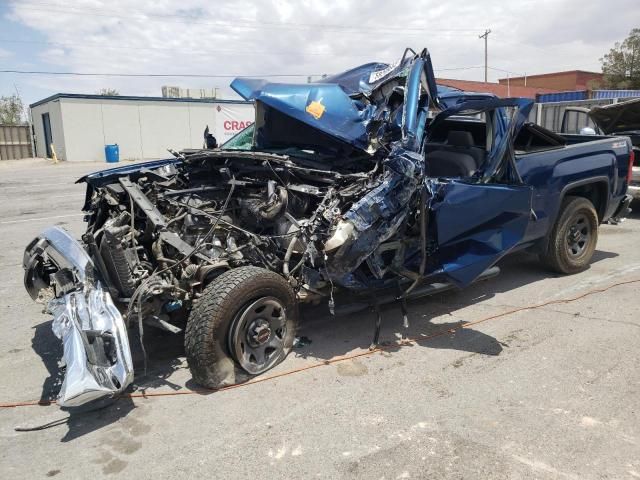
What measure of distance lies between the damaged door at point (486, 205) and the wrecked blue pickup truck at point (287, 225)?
1cm

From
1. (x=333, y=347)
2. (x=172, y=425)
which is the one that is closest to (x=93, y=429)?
(x=172, y=425)

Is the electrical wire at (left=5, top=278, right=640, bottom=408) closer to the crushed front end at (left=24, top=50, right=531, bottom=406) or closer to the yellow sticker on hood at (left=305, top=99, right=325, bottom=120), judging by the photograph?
the crushed front end at (left=24, top=50, right=531, bottom=406)

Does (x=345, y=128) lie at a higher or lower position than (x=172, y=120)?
lower

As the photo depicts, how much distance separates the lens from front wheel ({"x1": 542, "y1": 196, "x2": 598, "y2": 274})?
5793 millimetres

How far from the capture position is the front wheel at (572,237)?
579cm

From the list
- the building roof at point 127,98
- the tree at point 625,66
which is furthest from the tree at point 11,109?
the tree at point 625,66

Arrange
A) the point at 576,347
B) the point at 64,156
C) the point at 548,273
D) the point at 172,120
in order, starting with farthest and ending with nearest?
the point at 172,120 → the point at 64,156 → the point at 548,273 → the point at 576,347

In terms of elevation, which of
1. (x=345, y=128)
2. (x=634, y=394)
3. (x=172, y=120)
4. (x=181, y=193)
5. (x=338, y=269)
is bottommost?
(x=634, y=394)

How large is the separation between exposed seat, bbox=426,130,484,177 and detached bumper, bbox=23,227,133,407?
317 cm

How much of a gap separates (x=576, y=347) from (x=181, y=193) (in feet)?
11.6

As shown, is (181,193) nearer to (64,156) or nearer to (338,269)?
(338,269)

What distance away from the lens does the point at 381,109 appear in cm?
441

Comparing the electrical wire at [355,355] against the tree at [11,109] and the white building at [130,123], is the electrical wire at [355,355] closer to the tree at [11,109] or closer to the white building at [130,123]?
the white building at [130,123]

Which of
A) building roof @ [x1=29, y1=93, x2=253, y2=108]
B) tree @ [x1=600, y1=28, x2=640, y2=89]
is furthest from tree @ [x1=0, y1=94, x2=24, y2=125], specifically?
tree @ [x1=600, y1=28, x2=640, y2=89]
